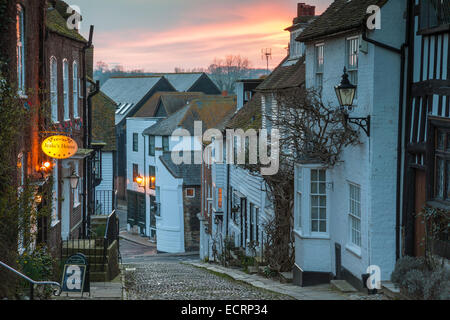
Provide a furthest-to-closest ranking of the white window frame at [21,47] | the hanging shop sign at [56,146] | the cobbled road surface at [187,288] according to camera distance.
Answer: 1. the hanging shop sign at [56,146]
2. the white window frame at [21,47]
3. the cobbled road surface at [187,288]

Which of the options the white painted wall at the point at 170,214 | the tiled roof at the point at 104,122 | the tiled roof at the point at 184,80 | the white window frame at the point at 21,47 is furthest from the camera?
the tiled roof at the point at 184,80

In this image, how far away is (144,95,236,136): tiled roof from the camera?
51531mm

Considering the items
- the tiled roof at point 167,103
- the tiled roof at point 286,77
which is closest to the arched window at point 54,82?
the tiled roof at point 286,77

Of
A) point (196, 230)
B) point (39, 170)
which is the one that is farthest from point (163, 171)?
point (39, 170)

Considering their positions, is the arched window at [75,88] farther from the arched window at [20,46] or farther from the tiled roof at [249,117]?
the arched window at [20,46]

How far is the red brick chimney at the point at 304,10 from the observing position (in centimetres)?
2514

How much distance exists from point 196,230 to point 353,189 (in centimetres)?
3280

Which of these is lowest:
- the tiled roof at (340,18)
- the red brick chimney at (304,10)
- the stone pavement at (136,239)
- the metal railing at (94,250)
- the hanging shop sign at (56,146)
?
the stone pavement at (136,239)

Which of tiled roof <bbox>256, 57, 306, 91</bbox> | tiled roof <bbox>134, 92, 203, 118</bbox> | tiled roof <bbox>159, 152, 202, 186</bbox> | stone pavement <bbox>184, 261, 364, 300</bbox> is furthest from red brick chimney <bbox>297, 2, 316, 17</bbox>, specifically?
tiled roof <bbox>134, 92, 203, 118</bbox>

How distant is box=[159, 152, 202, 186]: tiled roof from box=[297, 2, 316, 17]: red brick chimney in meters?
22.2

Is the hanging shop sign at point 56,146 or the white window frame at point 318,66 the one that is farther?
the white window frame at point 318,66

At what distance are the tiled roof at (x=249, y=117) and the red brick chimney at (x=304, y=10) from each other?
375 cm

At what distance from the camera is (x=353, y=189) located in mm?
14766
